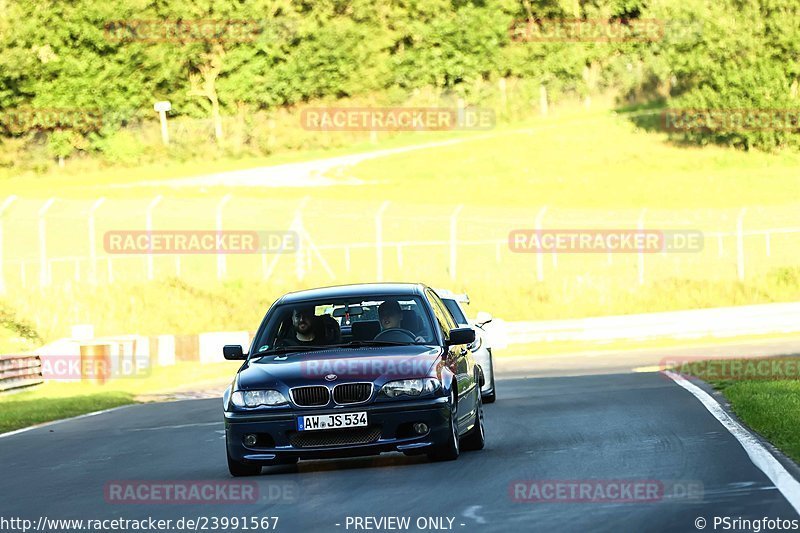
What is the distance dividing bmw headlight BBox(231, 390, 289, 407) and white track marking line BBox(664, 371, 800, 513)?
3.49 m

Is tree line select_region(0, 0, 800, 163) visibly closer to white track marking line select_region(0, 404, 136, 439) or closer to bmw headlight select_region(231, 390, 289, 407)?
white track marking line select_region(0, 404, 136, 439)

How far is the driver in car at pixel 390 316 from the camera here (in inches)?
499

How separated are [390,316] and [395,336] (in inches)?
9.0

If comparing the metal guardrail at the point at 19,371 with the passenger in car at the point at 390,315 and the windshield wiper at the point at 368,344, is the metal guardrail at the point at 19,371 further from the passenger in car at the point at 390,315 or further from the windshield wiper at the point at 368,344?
the windshield wiper at the point at 368,344

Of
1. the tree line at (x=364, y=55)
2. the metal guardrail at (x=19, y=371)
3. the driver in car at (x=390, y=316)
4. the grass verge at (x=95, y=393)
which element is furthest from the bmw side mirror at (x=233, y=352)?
the tree line at (x=364, y=55)

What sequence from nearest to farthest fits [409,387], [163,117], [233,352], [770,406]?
[409,387]
[233,352]
[770,406]
[163,117]

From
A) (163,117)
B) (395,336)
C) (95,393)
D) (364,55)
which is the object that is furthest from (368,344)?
(364,55)

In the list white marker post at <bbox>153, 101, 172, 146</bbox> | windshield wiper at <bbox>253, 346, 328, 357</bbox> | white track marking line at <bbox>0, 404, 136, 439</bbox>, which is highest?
white marker post at <bbox>153, 101, 172, 146</bbox>

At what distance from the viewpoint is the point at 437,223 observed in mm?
53438

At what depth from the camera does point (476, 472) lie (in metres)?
11.4

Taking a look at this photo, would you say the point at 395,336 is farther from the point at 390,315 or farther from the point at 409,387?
the point at 409,387

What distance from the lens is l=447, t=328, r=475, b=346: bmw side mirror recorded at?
12609mm

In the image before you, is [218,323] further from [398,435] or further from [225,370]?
[398,435]

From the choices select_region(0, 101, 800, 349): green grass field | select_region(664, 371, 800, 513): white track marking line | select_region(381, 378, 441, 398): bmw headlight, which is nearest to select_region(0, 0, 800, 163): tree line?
select_region(0, 101, 800, 349): green grass field
